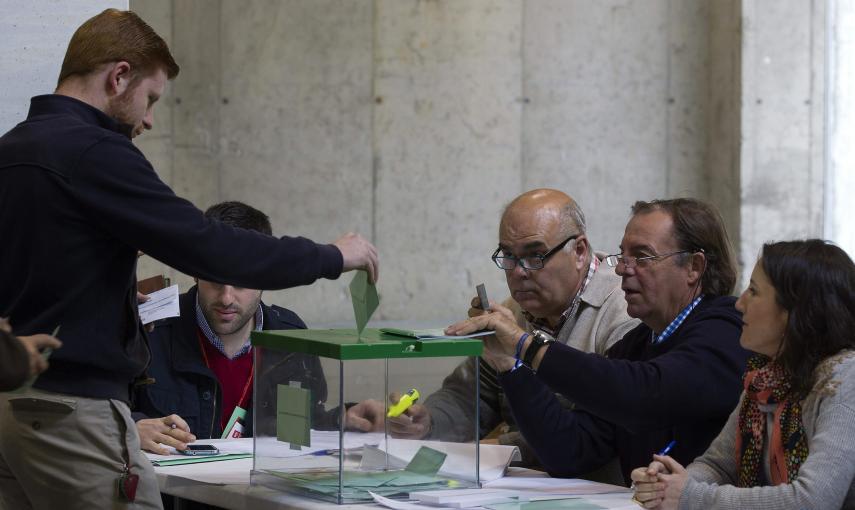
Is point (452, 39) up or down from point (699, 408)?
up

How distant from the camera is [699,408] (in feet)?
8.96

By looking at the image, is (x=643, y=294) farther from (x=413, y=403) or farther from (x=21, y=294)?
(x=21, y=294)

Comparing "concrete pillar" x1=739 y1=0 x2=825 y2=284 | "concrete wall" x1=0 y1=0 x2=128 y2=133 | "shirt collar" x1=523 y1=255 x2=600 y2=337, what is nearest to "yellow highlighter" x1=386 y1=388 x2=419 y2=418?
"shirt collar" x1=523 y1=255 x2=600 y2=337

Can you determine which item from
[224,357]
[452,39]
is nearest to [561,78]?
[452,39]

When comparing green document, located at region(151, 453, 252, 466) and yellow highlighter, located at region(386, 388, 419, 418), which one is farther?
green document, located at region(151, 453, 252, 466)

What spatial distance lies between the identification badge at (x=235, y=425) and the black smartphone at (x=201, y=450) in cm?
29

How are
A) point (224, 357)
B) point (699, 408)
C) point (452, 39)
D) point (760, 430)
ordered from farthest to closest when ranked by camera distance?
point (452, 39)
point (224, 357)
point (699, 408)
point (760, 430)

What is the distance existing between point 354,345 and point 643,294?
0.94 metres

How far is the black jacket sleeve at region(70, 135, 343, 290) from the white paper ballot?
0.71 meters

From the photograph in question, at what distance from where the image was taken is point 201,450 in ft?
10.2

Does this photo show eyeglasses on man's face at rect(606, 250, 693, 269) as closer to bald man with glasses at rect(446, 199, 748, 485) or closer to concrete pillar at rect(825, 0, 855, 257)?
bald man with glasses at rect(446, 199, 748, 485)

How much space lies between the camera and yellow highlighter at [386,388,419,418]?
248 centimetres

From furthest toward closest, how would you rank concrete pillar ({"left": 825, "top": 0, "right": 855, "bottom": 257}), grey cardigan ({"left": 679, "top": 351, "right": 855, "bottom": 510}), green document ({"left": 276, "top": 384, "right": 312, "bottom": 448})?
concrete pillar ({"left": 825, "top": 0, "right": 855, "bottom": 257}) → green document ({"left": 276, "top": 384, "right": 312, "bottom": 448}) → grey cardigan ({"left": 679, "top": 351, "right": 855, "bottom": 510})

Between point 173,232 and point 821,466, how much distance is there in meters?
1.34
